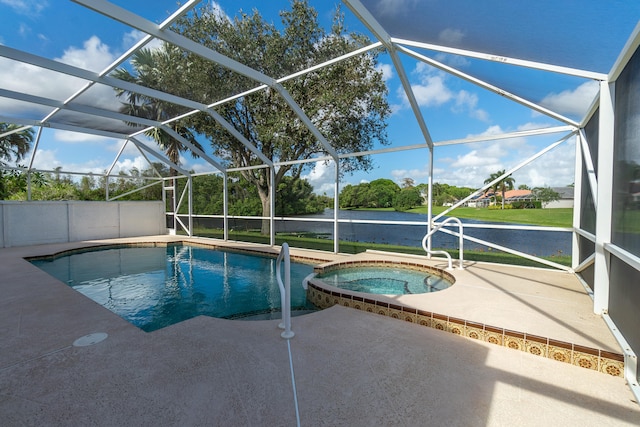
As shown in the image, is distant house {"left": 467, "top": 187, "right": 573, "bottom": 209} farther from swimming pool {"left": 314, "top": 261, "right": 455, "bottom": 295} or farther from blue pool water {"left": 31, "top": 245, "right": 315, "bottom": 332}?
blue pool water {"left": 31, "top": 245, "right": 315, "bottom": 332}

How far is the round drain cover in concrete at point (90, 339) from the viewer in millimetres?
2656

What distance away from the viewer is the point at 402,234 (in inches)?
380

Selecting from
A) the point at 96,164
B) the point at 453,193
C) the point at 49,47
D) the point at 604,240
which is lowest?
the point at 604,240

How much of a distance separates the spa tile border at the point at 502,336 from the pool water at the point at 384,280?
5.04 ft

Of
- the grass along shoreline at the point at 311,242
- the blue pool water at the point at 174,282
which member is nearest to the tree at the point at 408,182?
the grass along shoreline at the point at 311,242

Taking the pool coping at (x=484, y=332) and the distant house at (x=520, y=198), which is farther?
the distant house at (x=520, y=198)

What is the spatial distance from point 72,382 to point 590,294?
214 inches

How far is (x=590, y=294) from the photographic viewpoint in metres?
3.76

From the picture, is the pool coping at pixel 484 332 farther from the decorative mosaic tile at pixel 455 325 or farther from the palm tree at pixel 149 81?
the palm tree at pixel 149 81

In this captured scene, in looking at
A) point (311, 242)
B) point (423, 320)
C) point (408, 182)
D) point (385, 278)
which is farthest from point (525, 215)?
point (423, 320)

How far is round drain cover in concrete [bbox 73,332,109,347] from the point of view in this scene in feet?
8.71

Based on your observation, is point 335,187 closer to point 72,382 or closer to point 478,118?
point 72,382

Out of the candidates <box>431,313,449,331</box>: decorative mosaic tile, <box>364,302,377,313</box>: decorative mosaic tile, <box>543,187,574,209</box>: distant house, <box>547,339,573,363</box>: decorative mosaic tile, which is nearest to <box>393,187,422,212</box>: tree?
<box>543,187,574,209</box>: distant house

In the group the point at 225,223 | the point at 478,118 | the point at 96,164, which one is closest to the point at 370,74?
the point at 478,118
